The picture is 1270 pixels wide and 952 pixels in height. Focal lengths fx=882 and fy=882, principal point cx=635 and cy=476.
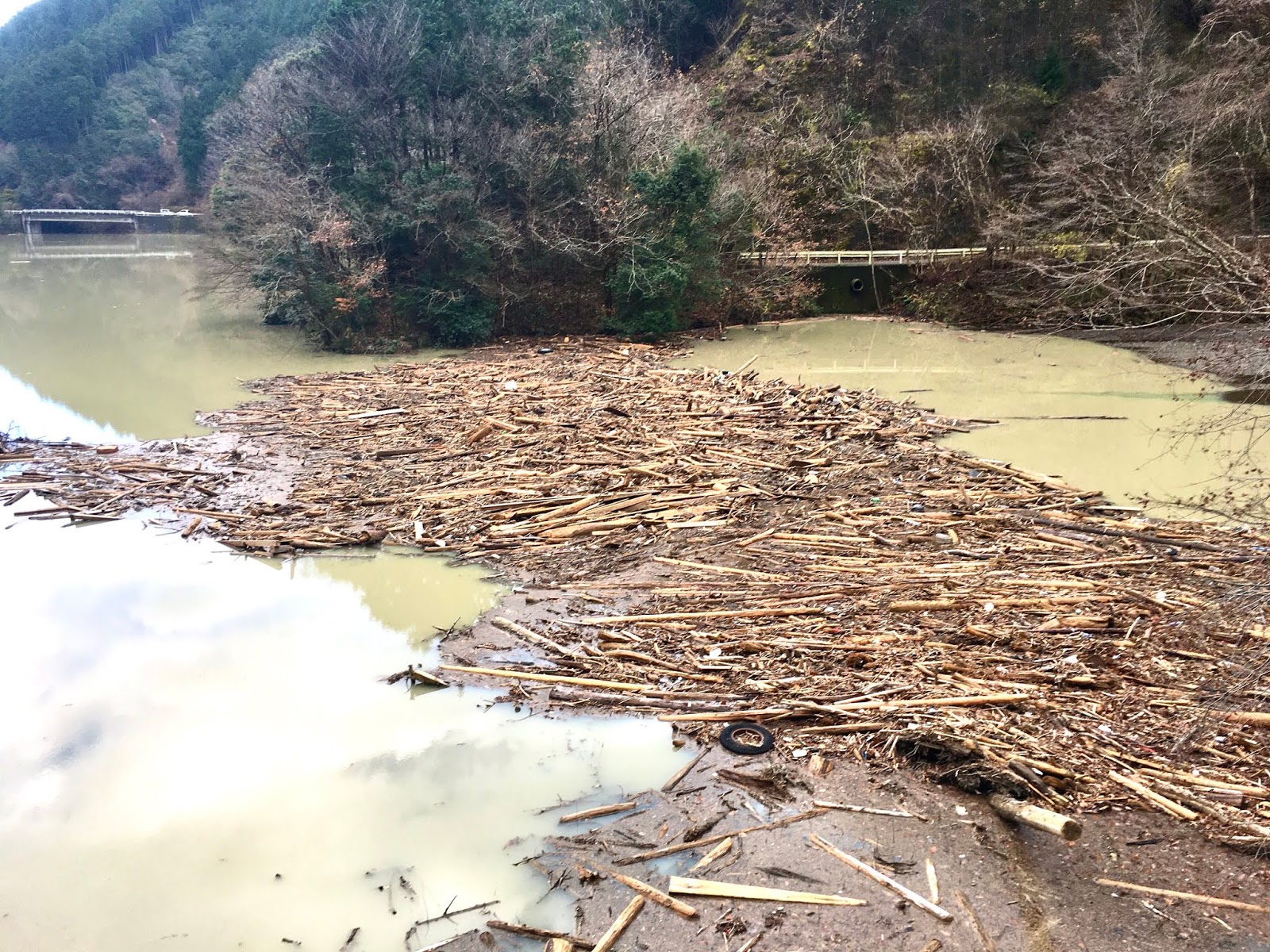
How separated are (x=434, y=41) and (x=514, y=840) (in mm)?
23971

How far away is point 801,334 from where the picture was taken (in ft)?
78.0

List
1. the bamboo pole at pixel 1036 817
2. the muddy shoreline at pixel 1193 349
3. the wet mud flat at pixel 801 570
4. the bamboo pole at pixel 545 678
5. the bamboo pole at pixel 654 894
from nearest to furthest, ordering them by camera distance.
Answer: the bamboo pole at pixel 654 894 < the bamboo pole at pixel 1036 817 < the wet mud flat at pixel 801 570 < the bamboo pole at pixel 545 678 < the muddy shoreline at pixel 1193 349

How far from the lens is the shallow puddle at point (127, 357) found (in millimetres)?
15180

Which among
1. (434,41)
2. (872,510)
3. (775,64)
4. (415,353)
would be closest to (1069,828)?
(872,510)

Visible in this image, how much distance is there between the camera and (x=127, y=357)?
2098cm

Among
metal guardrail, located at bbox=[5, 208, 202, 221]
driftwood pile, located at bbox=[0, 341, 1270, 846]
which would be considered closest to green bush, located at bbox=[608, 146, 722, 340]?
driftwood pile, located at bbox=[0, 341, 1270, 846]

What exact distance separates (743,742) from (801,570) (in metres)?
2.77

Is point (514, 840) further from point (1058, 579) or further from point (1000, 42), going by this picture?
point (1000, 42)

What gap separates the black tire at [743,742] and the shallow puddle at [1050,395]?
3763 millimetres

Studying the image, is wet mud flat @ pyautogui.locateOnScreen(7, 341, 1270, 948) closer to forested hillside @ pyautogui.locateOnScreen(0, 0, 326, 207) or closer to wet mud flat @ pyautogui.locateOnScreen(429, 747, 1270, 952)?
wet mud flat @ pyautogui.locateOnScreen(429, 747, 1270, 952)

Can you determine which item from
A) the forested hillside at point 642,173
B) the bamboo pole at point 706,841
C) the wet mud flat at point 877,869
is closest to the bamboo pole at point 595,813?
the wet mud flat at point 877,869

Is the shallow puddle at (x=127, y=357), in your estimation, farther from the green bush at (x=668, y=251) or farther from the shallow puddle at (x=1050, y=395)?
the shallow puddle at (x=1050, y=395)

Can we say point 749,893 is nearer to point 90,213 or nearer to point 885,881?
point 885,881

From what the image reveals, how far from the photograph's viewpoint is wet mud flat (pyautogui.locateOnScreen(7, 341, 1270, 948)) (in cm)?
502
